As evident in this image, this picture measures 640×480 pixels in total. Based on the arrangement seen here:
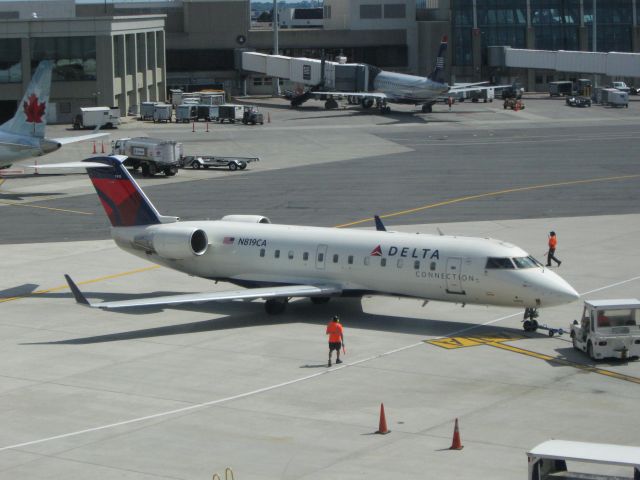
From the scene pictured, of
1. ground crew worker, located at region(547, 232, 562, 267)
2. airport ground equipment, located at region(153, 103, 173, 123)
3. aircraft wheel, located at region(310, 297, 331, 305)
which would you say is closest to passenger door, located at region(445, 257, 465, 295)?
aircraft wheel, located at region(310, 297, 331, 305)

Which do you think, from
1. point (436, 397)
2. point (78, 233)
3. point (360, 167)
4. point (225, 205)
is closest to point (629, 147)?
point (360, 167)

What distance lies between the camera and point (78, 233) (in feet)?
196

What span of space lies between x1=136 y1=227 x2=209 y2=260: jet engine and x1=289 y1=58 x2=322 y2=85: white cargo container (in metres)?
92.0

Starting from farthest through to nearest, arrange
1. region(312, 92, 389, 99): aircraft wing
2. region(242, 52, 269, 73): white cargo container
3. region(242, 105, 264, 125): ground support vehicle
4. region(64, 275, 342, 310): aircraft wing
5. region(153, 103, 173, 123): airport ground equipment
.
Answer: region(242, 52, 269, 73): white cargo container → region(312, 92, 389, 99): aircraft wing → region(153, 103, 173, 123): airport ground equipment → region(242, 105, 264, 125): ground support vehicle → region(64, 275, 342, 310): aircraft wing

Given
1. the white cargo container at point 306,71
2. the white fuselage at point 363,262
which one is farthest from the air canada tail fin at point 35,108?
the white cargo container at point 306,71

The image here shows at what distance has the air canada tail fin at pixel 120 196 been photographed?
150 ft

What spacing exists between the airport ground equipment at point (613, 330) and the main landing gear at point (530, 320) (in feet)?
10.5

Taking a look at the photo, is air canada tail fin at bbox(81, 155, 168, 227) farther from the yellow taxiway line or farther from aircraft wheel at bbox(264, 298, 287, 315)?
the yellow taxiway line

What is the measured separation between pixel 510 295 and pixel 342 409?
9731 mm

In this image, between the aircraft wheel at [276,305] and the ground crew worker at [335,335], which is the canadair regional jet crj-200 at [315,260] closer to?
the aircraft wheel at [276,305]

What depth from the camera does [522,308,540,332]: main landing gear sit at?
3916cm

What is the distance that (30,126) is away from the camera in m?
74.2

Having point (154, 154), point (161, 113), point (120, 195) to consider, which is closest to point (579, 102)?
point (161, 113)

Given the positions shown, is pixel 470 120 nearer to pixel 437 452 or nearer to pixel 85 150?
pixel 85 150
